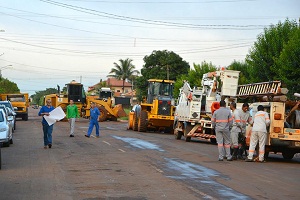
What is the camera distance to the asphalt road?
10.3 metres

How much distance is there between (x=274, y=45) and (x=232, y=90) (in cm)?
1681

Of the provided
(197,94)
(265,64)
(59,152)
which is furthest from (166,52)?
(59,152)

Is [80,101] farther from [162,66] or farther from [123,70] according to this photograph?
[123,70]

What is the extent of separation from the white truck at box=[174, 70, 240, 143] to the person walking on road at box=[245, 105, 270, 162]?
699 centimetres

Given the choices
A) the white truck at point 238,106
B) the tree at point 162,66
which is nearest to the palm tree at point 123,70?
the tree at point 162,66

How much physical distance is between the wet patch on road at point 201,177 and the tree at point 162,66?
6733 cm

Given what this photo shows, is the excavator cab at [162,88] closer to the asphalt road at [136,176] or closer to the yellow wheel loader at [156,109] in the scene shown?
the yellow wheel loader at [156,109]

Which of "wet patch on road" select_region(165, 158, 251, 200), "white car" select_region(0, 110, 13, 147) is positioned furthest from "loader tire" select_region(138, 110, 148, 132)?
"wet patch on road" select_region(165, 158, 251, 200)

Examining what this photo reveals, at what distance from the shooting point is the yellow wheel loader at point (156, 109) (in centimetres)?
3406

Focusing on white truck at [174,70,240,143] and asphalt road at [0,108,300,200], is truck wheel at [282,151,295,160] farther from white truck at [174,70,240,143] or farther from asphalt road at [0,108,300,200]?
white truck at [174,70,240,143]

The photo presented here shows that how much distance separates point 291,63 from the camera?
36.4 m

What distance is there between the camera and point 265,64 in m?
40.2

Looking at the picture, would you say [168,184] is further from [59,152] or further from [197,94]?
[197,94]

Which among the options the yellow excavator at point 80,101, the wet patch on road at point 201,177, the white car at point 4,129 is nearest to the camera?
the wet patch on road at point 201,177
